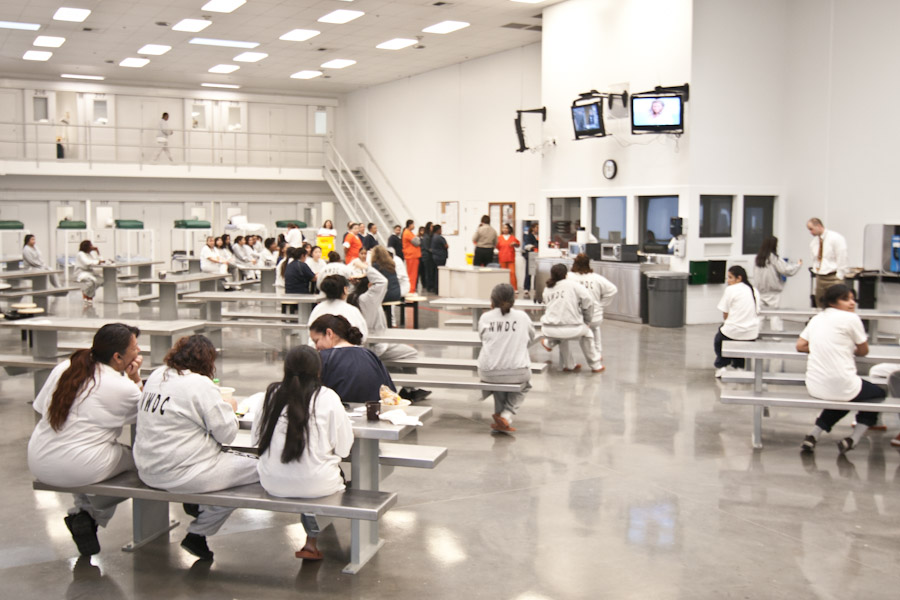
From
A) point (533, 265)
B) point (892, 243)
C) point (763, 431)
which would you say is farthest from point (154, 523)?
point (533, 265)

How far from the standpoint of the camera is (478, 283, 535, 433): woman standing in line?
23.0 feet

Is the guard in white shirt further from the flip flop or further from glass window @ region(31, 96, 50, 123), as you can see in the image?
glass window @ region(31, 96, 50, 123)

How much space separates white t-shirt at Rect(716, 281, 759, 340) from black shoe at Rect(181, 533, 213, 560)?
621 cm

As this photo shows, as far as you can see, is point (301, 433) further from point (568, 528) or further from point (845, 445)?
point (845, 445)

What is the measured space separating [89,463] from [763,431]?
5420mm

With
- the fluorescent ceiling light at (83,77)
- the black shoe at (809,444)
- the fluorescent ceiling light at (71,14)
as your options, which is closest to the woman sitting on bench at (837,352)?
the black shoe at (809,444)

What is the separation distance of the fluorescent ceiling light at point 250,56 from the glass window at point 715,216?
40.1 ft

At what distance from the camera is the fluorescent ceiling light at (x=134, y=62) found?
71.4ft

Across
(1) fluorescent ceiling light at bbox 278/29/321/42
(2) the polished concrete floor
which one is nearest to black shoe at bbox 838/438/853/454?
(2) the polished concrete floor

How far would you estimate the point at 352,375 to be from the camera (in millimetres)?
5219

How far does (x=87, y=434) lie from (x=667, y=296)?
10.6 meters

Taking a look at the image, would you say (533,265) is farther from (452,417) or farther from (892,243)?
(452,417)

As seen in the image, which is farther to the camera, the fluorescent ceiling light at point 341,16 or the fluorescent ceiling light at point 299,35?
the fluorescent ceiling light at point 299,35

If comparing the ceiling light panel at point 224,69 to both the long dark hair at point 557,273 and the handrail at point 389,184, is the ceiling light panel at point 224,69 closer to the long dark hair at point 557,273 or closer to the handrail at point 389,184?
the handrail at point 389,184
